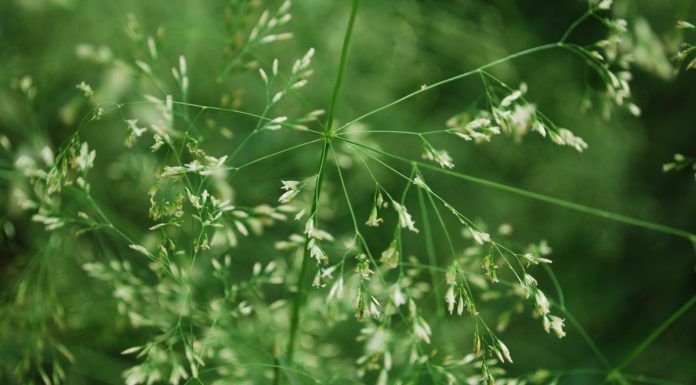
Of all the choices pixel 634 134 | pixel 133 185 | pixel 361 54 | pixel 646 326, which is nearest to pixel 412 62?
pixel 361 54

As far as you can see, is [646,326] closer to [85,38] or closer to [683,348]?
[683,348]

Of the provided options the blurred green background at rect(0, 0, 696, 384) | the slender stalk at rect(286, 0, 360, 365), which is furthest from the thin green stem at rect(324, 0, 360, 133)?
the blurred green background at rect(0, 0, 696, 384)

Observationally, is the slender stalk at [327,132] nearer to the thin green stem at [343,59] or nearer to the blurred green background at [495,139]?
the thin green stem at [343,59]

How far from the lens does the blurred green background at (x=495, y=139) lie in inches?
107

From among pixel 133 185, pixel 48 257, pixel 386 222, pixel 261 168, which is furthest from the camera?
pixel 386 222

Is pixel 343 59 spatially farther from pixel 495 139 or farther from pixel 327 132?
pixel 495 139

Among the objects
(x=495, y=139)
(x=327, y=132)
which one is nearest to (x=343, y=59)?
(x=327, y=132)

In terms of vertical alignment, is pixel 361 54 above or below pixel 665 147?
above

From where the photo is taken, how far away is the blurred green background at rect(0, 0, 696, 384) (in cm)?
272

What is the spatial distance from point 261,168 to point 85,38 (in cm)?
97

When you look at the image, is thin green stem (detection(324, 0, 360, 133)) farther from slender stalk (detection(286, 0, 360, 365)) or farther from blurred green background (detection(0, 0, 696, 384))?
blurred green background (detection(0, 0, 696, 384))

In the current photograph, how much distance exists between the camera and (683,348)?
297cm

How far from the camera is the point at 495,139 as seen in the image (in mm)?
3043

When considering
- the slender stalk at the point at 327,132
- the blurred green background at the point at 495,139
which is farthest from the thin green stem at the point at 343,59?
the blurred green background at the point at 495,139
